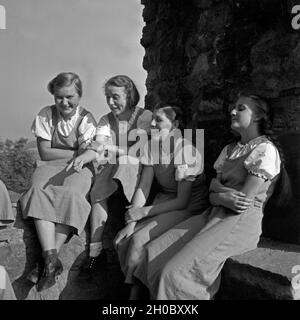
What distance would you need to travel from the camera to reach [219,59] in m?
3.12

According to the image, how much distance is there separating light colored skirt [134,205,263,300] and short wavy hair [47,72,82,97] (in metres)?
1.18

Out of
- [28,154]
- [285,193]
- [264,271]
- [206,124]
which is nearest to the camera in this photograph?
[264,271]

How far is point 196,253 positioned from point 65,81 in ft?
4.69

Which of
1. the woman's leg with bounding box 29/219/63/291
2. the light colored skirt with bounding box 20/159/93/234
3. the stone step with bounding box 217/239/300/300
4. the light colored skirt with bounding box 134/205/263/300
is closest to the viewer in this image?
the stone step with bounding box 217/239/300/300

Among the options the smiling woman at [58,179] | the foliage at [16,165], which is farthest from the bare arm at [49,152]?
the foliage at [16,165]

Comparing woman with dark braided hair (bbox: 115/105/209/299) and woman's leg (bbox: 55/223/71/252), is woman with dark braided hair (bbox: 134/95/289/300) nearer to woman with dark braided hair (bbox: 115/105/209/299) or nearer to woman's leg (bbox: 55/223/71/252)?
woman with dark braided hair (bbox: 115/105/209/299)

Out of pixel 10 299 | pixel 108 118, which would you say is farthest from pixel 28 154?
pixel 10 299

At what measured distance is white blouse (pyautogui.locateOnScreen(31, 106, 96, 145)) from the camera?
2719 mm

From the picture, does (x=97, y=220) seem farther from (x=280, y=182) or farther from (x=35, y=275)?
(x=280, y=182)

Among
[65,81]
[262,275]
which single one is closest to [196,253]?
[262,275]

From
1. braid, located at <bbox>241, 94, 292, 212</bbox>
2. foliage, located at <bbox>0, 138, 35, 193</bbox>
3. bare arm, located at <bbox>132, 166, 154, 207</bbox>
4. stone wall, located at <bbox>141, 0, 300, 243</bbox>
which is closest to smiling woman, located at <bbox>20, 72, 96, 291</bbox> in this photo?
bare arm, located at <bbox>132, 166, 154, 207</bbox>
